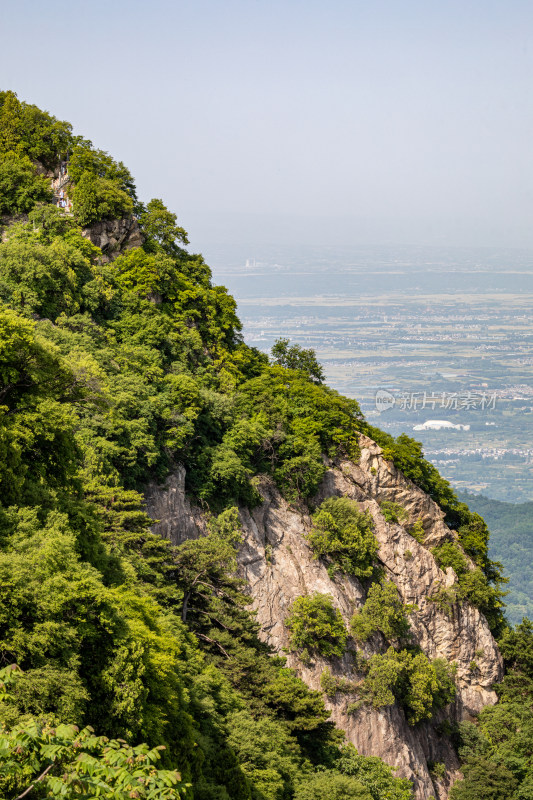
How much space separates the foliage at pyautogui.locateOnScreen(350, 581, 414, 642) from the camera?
39312 millimetres

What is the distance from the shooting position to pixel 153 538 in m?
26.7

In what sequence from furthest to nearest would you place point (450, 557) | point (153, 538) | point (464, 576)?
point (464, 576)
point (450, 557)
point (153, 538)

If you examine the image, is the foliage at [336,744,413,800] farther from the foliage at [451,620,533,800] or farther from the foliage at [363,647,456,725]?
the foliage at [451,620,533,800]

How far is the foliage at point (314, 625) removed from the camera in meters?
36.4

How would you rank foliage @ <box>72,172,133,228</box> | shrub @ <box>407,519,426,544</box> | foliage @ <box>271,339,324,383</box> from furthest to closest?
foliage @ <box>271,339,324,383</box> → shrub @ <box>407,519,426,544</box> → foliage @ <box>72,172,133,228</box>

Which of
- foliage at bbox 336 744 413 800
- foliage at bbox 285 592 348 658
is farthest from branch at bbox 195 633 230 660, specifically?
foliage at bbox 285 592 348 658

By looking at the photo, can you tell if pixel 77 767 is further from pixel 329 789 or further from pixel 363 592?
pixel 363 592

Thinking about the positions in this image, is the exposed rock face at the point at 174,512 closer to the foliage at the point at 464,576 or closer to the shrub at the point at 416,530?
the shrub at the point at 416,530

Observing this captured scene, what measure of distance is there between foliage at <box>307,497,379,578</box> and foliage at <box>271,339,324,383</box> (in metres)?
15.8

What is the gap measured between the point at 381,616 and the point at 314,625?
17.7ft

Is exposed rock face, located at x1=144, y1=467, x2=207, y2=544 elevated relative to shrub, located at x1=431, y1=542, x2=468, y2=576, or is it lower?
elevated

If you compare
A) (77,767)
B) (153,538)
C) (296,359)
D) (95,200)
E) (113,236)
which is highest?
(95,200)

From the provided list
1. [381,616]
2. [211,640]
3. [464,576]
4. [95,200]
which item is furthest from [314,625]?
[95,200]

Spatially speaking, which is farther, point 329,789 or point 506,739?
point 506,739
